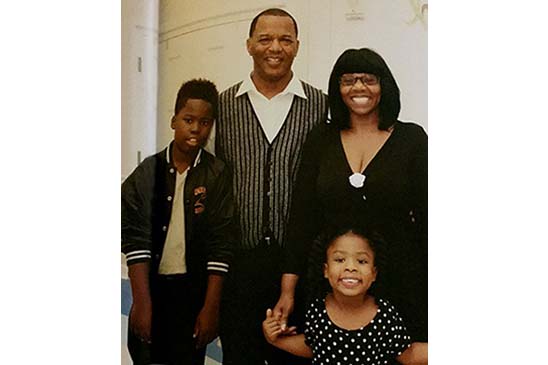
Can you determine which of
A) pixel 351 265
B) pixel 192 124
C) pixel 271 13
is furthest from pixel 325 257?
pixel 271 13

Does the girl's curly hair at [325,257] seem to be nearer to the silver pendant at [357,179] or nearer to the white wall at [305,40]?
the silver pendant at [357,179]

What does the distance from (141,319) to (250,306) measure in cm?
24

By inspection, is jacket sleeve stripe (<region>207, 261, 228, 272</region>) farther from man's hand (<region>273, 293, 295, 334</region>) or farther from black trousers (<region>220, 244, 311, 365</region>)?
man's hand (<region>273, 293, 295, 334</region>)

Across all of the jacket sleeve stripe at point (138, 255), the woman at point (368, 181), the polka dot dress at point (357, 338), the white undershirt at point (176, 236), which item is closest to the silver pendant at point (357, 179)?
the woman at point (368, 181)

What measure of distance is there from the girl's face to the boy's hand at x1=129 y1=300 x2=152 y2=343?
0.40 m

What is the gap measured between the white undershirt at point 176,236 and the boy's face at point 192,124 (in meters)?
0.06

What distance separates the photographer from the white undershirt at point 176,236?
63.0 inches

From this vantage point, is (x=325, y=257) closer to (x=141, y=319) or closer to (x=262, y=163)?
(x=262, y=163)

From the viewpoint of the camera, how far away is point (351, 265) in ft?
4.89

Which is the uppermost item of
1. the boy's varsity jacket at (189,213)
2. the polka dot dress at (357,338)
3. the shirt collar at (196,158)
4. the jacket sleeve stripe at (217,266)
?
the shirt collar at (196,158)

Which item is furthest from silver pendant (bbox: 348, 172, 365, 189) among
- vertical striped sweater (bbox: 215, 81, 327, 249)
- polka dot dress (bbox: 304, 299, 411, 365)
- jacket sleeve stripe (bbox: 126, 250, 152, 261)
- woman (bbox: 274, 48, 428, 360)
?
jacket sleeve stripe (bbox: 126, 250, 152, 261)
